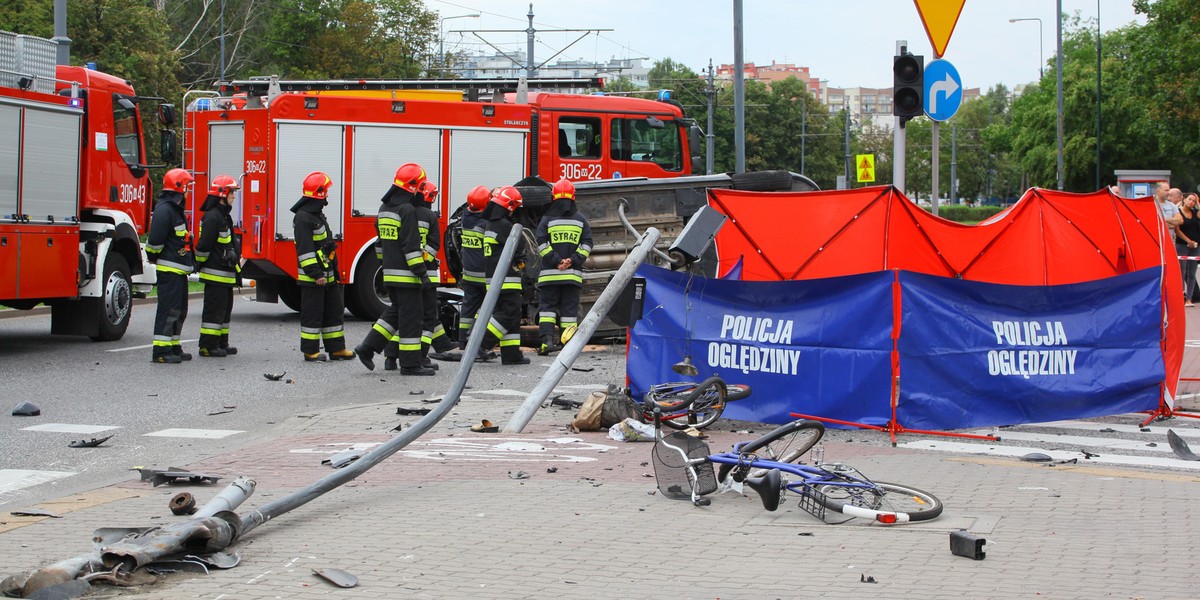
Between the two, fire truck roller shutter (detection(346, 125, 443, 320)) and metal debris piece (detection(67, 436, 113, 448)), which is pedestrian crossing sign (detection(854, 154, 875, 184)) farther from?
metal debris piece (detection(67, 436, 113, 448))

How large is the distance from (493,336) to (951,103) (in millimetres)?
5476

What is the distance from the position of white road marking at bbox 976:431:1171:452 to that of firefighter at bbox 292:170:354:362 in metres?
7.12

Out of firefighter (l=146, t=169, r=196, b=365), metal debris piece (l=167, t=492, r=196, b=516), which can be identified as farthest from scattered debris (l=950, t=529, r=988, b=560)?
firefighter (l=146, t=169, r=196, b=365)

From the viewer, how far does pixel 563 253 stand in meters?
14.0

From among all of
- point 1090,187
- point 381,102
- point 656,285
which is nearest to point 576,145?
point 381,102

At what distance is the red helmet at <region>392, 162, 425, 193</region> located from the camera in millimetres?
12828

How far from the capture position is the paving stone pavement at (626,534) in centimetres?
526

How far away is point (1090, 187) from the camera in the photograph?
66.2 meters

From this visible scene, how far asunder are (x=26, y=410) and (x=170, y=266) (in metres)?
3.76

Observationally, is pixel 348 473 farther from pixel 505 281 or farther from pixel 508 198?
pixel 508 198

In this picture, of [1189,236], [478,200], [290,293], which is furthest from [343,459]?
[1189,236]

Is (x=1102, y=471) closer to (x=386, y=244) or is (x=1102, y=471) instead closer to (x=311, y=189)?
(x=386, y=244)

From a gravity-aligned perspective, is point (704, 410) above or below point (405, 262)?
below

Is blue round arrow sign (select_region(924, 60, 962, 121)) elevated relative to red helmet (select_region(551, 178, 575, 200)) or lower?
elevated
